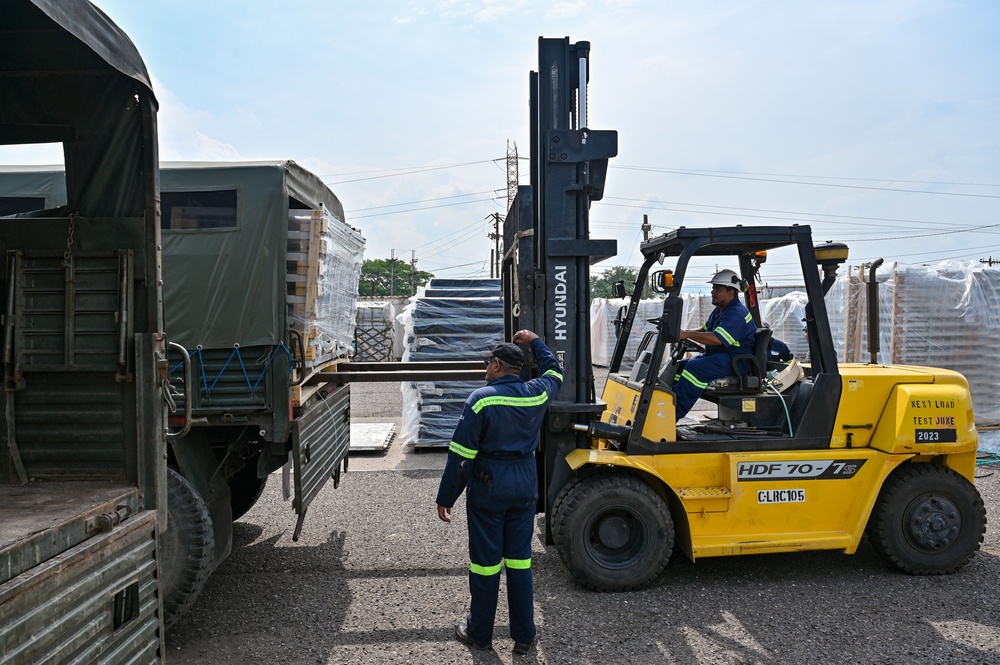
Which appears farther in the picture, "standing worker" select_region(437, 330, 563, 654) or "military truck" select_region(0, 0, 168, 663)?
"standing worker" select_region(437, 330, 563, 654)

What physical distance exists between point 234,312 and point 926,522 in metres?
5.11

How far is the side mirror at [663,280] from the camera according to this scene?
5039mm

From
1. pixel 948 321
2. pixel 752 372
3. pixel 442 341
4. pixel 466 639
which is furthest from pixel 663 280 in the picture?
pixel 948 321

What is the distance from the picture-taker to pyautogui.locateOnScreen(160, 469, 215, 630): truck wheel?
4344mm

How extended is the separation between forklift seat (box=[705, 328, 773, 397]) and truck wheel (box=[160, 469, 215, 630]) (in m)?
3.64

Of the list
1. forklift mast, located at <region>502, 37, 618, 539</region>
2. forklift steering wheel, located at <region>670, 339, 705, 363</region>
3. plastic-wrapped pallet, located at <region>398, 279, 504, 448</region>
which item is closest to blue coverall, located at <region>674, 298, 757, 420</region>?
forklift steering wheel, located at <region>670, 339, 705, 363</region>

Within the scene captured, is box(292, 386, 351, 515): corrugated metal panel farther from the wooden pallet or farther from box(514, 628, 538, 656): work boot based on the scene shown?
box(514, 628, 538, 656): work boot

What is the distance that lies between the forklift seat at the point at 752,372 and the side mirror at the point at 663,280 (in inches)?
30.3

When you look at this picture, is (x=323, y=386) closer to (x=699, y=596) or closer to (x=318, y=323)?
(x=318, y=323)

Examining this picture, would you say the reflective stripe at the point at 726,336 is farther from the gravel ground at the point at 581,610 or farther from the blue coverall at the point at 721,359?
the gravel ground at the point at 581,610

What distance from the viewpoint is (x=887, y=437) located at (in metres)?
5.18

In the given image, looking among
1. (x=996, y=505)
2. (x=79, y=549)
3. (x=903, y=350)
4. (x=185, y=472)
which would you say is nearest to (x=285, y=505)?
(x=185, y=472)

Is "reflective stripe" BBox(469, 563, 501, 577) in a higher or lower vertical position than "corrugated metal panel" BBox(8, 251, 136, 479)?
lower

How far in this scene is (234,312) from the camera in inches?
189
